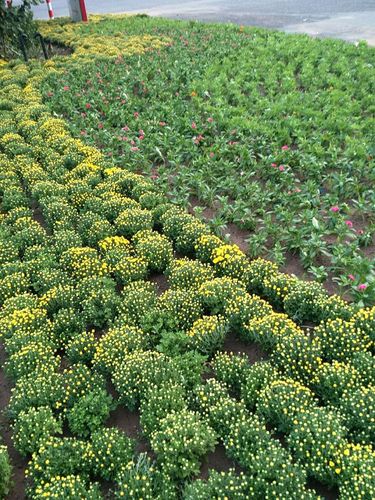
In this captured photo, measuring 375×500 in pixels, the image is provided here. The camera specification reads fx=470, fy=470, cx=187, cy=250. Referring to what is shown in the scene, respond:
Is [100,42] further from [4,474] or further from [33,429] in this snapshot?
[4,474]

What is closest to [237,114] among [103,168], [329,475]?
[103,168]

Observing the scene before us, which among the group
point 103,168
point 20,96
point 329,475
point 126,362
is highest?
point 20,96

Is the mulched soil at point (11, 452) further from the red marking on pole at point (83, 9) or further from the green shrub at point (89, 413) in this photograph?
the red marking on pole at point (83, 9)

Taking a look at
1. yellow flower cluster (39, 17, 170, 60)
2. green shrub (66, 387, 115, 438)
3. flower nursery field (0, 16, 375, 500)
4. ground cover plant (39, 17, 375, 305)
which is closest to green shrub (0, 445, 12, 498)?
flower nursery field (0, 16, 375, 500)

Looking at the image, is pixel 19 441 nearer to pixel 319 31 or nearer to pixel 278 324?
pixel 278 324

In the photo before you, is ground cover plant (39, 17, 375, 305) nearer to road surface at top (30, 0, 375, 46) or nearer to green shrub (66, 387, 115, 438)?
road surface at top (30, 0, 375, 46)

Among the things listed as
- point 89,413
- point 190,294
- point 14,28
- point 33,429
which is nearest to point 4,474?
point 33,429
